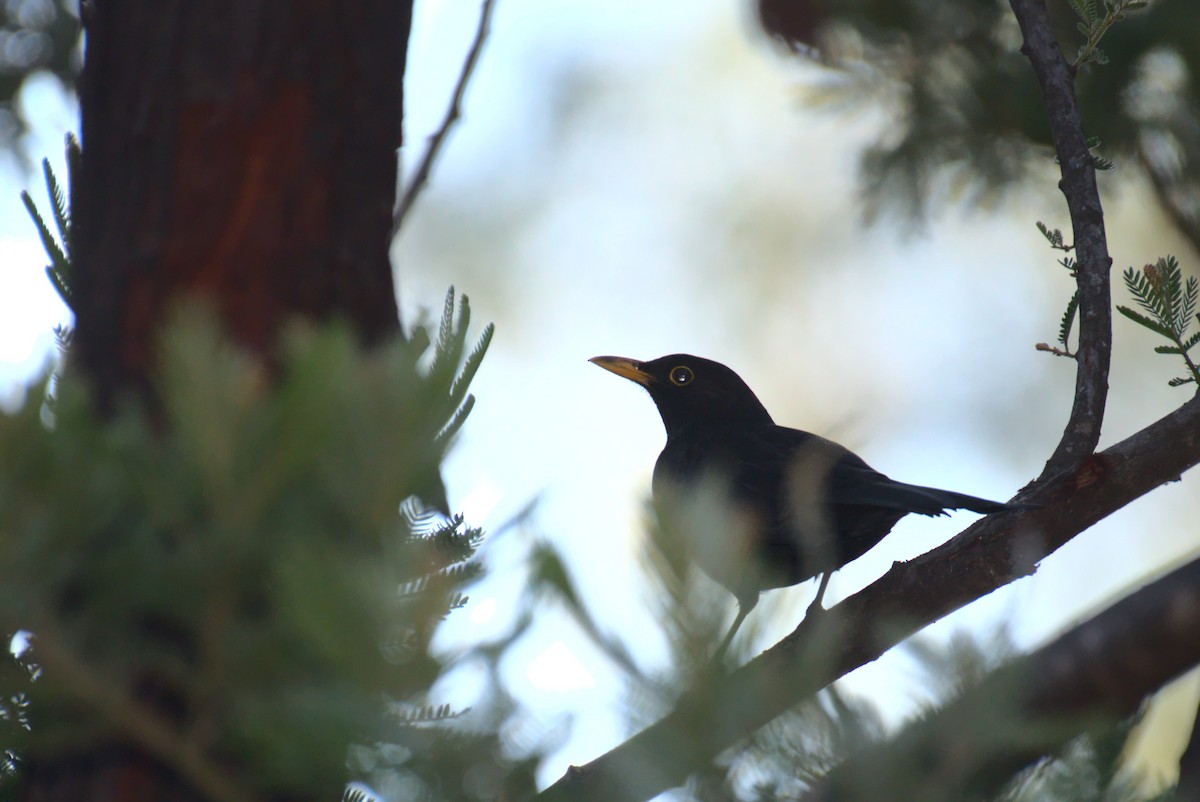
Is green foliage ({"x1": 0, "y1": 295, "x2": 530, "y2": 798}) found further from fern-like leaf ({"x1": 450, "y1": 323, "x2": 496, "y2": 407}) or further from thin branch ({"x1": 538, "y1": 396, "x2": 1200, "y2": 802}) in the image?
thin branch ({"x1": 538, "y1": 396, "x2": 1200, "y2": 802})

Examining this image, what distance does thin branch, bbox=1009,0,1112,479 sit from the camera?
263 cm

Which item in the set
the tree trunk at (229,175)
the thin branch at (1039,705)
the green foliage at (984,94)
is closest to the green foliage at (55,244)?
the tree trunk at (229,175)

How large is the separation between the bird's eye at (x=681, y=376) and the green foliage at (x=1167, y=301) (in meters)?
2.91

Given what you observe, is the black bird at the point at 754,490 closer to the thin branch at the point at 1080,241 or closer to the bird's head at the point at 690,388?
the bird's head at the point at 690,388

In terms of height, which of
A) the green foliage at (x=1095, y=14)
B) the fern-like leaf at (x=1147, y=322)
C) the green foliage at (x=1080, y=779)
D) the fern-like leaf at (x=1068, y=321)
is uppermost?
the green foliage at (x=1095, y=14)

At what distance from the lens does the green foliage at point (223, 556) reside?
1.28 meters

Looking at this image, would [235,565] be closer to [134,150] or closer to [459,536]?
[459,536]

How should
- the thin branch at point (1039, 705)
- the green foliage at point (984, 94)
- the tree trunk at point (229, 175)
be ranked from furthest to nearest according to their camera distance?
the green foliage at point (984, 94) < the tree trunk at point (229, 175) < the thin branch at point (1039, 705)

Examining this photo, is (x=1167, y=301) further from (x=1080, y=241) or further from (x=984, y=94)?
(x=984, y=94)

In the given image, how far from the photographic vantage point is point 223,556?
1364mm

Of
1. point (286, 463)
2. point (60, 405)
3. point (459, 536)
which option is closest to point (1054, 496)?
point (459, 536)

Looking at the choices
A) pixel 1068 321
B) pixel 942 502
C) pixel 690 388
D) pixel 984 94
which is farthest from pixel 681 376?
pixel 1068 321

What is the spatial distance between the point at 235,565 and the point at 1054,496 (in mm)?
1840

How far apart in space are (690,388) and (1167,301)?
297 centimetres
